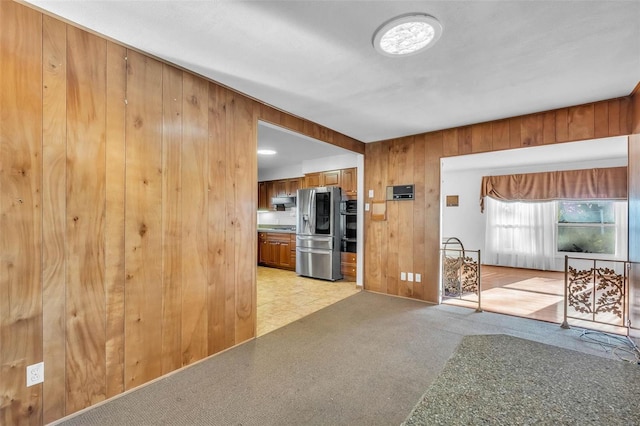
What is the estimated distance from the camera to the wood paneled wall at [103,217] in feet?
5.16

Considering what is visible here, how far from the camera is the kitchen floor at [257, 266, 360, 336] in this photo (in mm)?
3434

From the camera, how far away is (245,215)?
108 inches

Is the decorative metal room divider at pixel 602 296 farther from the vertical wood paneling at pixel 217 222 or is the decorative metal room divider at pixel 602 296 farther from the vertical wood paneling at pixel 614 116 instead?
the vertical wood paneling at pixel 217 222

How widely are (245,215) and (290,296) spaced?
2060mm

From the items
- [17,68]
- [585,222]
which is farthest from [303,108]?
[585,222]

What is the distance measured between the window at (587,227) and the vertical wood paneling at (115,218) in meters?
7.79

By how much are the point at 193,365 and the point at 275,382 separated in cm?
73

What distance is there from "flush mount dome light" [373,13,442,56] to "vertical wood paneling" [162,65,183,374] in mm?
1571

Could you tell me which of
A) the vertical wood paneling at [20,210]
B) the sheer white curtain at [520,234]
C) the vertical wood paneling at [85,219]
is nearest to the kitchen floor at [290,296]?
the vertical wood paneling at [85,219]

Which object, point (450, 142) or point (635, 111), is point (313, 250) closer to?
point (450, 142)

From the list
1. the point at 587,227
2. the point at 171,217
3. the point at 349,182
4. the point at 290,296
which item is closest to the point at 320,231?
the point at 349,182

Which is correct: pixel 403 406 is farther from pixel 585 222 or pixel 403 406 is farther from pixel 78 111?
pixel 585 222

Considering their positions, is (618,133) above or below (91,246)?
above

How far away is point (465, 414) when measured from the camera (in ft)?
1.87
